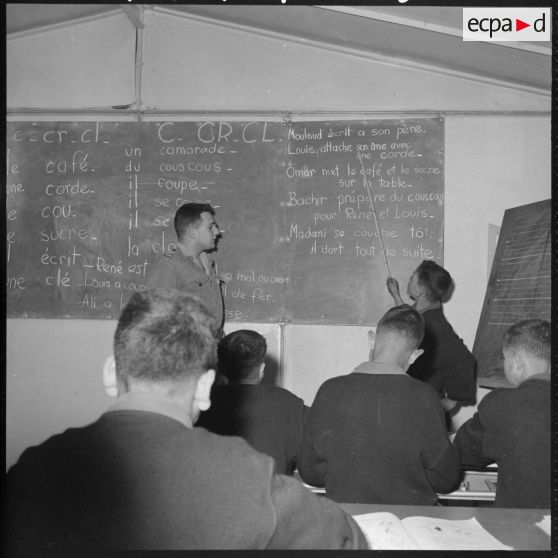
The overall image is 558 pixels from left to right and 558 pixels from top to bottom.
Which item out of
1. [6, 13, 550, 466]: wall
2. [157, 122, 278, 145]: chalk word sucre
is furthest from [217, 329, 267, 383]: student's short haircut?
[157, 122, 278, 145]: chalk word sucre

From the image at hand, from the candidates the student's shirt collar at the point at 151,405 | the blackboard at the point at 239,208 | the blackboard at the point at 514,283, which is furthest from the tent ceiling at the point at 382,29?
the student's shirt collar at the point at 151,405

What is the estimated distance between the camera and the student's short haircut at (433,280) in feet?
11.3

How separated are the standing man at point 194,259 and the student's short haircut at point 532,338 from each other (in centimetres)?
177

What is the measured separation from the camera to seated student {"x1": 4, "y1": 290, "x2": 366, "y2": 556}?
3.11ft

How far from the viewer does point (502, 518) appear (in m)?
1.45

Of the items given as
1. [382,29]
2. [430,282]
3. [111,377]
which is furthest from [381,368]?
[382,29]

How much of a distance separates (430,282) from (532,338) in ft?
4.93

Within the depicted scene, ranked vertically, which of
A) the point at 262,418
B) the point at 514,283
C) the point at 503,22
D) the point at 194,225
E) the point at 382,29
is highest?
the point at 382,29

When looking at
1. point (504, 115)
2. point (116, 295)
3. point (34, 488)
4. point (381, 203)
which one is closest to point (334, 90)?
point (381, 203)

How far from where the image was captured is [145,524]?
38.0 inches

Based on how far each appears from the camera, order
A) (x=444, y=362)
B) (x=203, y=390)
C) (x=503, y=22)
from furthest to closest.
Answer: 1. (x=444, y=362)
2. (x=503, y=22)
3. (x=203, y=390)

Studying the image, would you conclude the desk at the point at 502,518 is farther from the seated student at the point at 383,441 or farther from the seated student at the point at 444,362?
the seated student at the point at 444,362

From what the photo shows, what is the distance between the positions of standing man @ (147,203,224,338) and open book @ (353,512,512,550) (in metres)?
2.07

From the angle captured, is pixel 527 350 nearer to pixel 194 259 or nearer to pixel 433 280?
pixel 433 280
